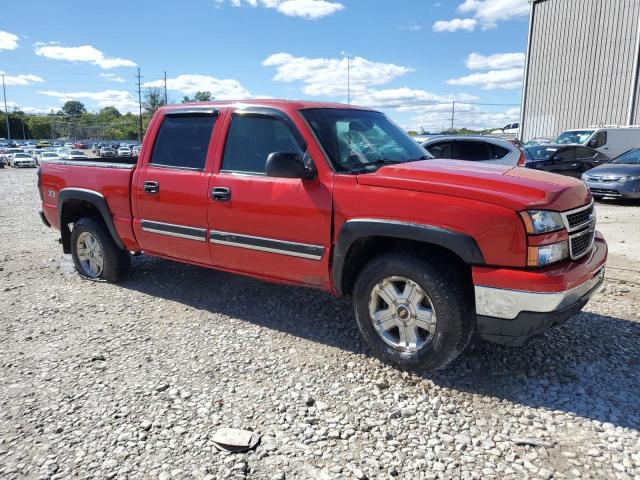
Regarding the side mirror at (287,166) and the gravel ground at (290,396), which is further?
the side mirror at (287,166)

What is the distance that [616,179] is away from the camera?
37.2ft

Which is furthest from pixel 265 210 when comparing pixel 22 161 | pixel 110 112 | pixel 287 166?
pixel 110 112

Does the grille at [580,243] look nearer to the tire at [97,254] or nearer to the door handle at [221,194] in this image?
the door handle at [221,194]

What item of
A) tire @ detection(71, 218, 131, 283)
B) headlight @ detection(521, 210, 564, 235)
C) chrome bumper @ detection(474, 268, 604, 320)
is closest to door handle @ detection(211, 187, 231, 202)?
tire @ detection(71, 218, 131, 283)

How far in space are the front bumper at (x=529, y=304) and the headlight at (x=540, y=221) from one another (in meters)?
0.24

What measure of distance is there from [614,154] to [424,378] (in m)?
16.5

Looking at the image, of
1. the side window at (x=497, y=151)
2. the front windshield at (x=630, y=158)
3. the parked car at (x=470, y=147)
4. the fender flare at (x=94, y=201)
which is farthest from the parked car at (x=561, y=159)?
the fender flare at (x=94, y=201)

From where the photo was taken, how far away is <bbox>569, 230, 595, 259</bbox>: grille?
3.12m

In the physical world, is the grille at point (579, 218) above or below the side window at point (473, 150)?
below

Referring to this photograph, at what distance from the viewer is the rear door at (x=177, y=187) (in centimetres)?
425

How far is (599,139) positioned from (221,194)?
51.4 feet

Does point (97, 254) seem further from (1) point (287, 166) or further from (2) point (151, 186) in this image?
(1) point (287, 166)

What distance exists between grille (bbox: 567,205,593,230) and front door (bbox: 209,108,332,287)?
5.05ft

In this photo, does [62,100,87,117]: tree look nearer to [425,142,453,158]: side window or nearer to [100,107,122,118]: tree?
[100,107,122,118]: tree
